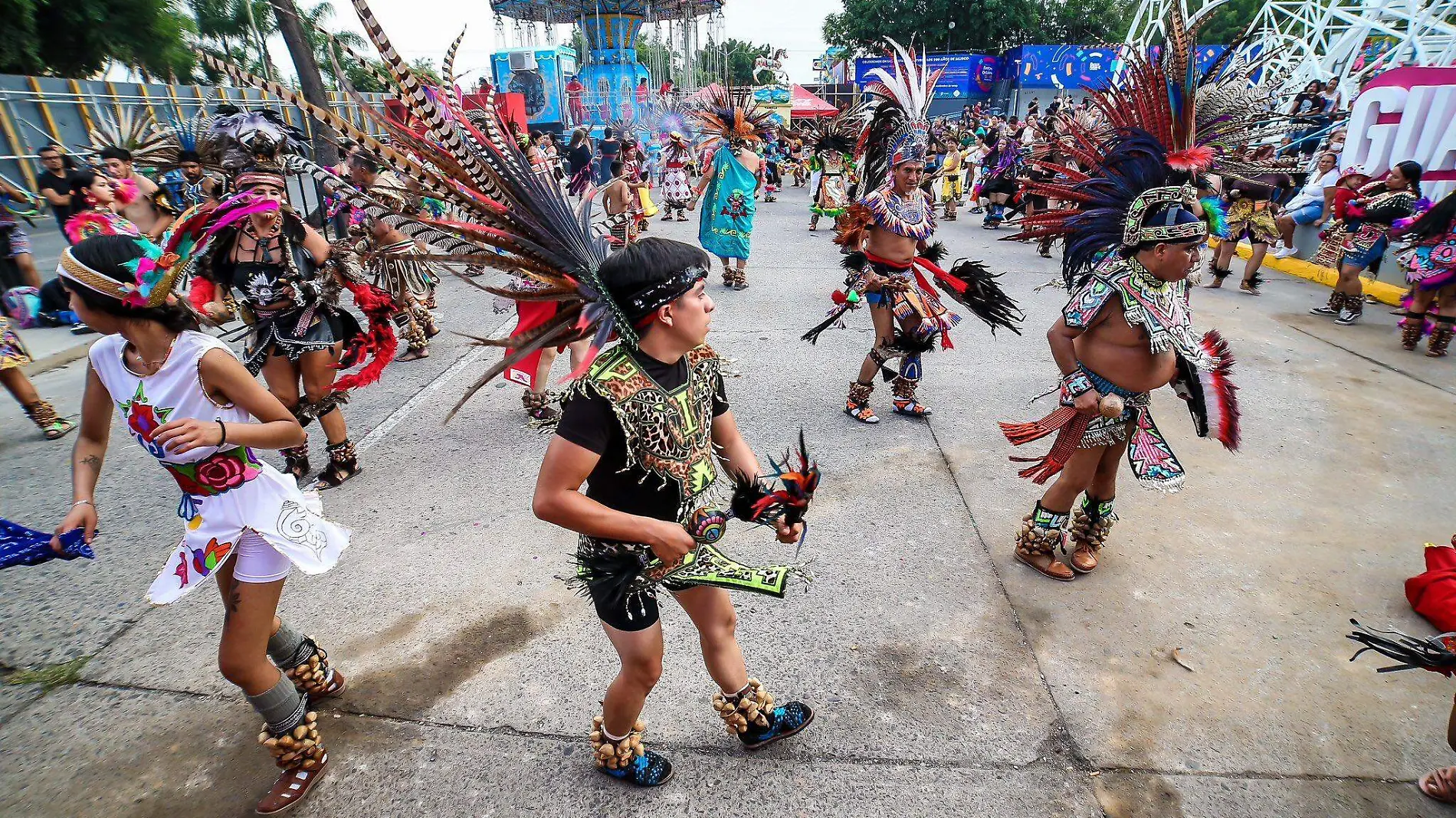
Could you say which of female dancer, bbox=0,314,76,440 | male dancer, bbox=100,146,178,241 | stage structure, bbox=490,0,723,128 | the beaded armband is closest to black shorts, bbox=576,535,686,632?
the beaded armband

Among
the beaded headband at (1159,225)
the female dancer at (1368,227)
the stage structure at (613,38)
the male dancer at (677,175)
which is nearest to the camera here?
the beaded headband at (1159,225)

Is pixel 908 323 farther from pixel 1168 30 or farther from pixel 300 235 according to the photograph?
pixel 300 235

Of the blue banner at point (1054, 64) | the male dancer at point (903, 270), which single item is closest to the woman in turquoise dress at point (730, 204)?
the male dancer at point (903, 270)

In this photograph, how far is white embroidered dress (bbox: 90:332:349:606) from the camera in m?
2.15

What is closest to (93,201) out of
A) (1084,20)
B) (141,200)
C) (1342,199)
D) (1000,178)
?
(141,200)

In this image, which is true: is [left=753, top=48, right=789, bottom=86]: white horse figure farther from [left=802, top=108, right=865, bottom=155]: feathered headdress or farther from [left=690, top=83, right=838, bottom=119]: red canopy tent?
[left=802, top=108, right=865, bottom=155]: feathered headdress

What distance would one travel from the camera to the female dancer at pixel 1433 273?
6.33 meters

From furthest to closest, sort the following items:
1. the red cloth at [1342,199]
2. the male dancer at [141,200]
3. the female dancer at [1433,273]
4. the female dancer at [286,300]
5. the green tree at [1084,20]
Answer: the green tree at [1084,20] < the red cloth at [1342,199] < the female dancer at [1433,273] < the male dancer at [141,200] < the female dancer at [286,300]

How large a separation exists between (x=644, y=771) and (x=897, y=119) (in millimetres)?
4856

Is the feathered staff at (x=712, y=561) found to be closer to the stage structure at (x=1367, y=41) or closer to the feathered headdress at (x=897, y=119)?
the feathered headdress at (x=897, y=119)

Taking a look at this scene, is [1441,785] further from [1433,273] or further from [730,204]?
[730,204]

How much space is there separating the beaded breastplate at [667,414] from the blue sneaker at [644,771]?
3.07 ft

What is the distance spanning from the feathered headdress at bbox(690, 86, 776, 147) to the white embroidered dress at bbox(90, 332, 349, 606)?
8289 mm

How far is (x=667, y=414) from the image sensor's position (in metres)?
1.92
